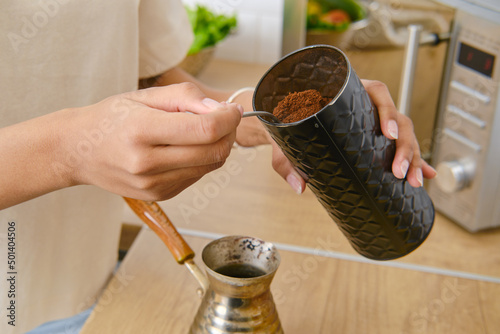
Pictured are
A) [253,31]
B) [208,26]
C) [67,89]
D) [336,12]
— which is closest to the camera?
[67,89]

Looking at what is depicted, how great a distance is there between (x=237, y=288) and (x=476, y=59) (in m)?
0.61

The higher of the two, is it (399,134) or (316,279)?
(399,134)

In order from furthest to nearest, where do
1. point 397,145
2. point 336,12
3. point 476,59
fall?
point 336,12 → point 476,59 → point 397,145

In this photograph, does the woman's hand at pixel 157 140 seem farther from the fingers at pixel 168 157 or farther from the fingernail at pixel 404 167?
the fingernail at pixel 404 167

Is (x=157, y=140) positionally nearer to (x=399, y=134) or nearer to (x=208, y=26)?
(x=399, y=134)

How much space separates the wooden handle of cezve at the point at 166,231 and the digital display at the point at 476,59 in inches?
22.4

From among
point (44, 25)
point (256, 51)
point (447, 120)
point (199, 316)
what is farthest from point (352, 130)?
point (256, 51)

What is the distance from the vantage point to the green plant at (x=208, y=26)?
150 cm

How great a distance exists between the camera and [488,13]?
829 millimetres

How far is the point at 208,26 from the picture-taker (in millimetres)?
1540

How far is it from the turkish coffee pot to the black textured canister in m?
0.09

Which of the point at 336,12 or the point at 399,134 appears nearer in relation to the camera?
the point at 399,134

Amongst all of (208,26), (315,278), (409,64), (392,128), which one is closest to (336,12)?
(208,26)

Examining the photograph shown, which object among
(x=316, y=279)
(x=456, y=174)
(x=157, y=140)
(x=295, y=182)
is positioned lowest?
(x=316, y=279)
